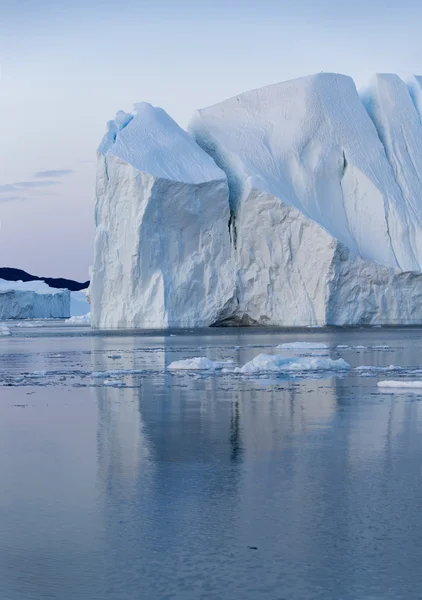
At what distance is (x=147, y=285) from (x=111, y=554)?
25130 mm

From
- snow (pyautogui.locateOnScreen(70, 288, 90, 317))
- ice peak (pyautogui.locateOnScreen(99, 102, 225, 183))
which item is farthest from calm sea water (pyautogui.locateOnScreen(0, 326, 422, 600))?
snow (pyautogui.locateOnScreen(70, 288, 90, 317))

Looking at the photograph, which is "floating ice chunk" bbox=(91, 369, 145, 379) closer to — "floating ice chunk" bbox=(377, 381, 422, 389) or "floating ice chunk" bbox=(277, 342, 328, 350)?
"floating ice chunk" bbox=(377, 381, 422, 389)

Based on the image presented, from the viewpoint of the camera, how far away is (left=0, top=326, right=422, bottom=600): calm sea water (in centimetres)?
304

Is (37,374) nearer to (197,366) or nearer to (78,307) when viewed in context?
(197,366)

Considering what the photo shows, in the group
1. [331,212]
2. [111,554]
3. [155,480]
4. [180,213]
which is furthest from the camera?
[331,212]

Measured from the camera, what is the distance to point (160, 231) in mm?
28328

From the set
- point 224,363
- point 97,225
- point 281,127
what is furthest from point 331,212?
point 224,363

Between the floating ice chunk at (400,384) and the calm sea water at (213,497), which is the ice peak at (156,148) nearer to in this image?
the floating ice chunk at (400,384)

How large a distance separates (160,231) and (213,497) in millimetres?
24386

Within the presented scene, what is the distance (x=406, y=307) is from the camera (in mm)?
28547

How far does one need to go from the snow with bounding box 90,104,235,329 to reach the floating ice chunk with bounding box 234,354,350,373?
16153 mm

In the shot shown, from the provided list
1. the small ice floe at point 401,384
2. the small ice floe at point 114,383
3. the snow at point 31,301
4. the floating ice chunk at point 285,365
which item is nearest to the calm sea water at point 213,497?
the small ice floe at point 401,384

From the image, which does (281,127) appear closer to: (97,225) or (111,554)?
(97,225)

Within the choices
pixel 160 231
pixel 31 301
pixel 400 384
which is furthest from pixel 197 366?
pixel 31 301
